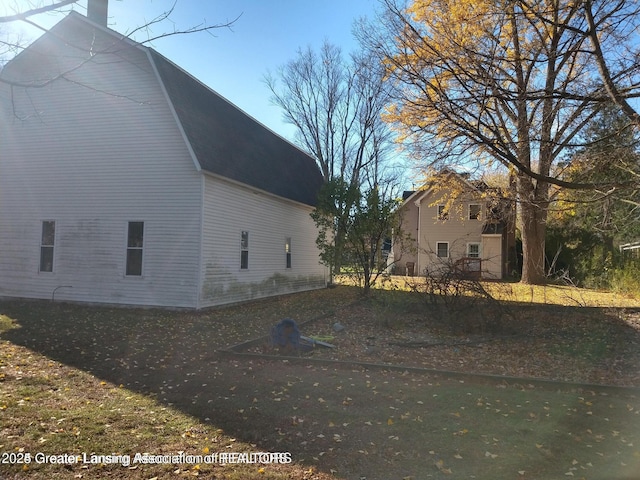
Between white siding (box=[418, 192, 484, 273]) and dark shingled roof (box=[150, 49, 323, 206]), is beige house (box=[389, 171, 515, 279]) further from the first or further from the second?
dark shingled roof (box=[150, 49, 323, 206])

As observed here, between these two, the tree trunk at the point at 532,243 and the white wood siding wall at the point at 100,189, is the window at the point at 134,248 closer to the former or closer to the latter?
the white wood siding wall at the point at 100,189

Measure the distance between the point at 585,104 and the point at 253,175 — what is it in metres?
10.2

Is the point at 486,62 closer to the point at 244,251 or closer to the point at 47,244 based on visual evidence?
the point at 244,251

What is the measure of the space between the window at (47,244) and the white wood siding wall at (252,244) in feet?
17.5

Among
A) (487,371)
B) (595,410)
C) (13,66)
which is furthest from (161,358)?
(13,66)

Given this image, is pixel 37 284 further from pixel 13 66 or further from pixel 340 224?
pixel 340 224

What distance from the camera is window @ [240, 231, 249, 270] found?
599 inches

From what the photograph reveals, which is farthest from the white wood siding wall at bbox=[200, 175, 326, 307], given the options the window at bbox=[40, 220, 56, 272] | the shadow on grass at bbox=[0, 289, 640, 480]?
the window at bbox=[40, 220, 56, 272]

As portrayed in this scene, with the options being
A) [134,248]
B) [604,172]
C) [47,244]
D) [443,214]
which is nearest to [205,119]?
[134,248]

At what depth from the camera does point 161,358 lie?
7.64 m

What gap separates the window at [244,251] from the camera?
1522 centimetres

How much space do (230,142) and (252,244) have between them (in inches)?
140

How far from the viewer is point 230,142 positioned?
50.6 feet

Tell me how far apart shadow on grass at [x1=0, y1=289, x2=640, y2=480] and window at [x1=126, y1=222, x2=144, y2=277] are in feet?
14.8
